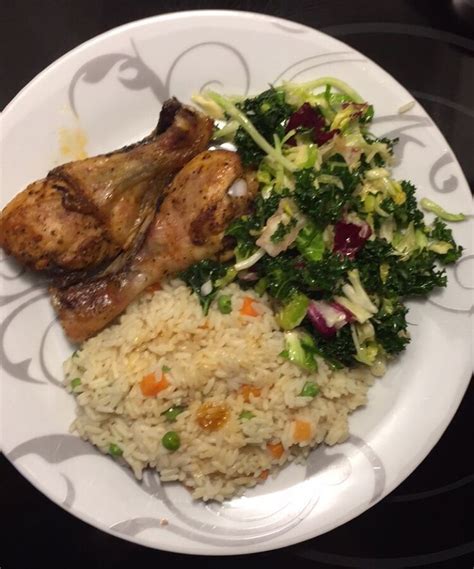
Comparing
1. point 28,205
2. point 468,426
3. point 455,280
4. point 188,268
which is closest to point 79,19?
point 28,205

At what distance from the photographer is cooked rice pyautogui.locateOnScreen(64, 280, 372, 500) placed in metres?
2.91

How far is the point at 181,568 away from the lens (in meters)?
3.28

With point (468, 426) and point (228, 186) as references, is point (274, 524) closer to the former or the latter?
point (468, 426)

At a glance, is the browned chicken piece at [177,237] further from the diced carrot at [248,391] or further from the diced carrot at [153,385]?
the diced carrot at [248,391]

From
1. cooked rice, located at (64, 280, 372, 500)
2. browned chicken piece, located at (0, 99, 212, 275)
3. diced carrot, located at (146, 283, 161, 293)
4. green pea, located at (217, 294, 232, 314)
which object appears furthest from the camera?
diced carrot, located at (146, 283, 161, 293)

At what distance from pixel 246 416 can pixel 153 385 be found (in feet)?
1.68

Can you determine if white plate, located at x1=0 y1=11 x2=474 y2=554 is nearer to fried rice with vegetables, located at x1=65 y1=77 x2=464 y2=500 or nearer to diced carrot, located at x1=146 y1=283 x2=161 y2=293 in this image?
fried rice with vegetables, located at x1=65 y1=77 x2=464 y2=500

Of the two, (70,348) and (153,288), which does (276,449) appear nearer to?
(153,288)

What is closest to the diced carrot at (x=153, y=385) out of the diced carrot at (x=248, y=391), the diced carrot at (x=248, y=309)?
the diced carrot at (x=248, y=391)

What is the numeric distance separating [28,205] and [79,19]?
1.54 meters

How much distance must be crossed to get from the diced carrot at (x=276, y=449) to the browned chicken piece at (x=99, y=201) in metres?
1.33

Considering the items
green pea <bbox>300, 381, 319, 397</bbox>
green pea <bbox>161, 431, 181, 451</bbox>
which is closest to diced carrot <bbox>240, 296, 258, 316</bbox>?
green pea <bbox>300, 381, 319, 397</bbox>

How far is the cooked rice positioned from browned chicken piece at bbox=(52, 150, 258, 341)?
0.16 m

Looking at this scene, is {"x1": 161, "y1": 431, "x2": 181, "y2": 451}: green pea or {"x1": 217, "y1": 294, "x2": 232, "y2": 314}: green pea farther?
{"x1": 217, "y1": 294, "x2": 232, "y2": 314}: green pea
